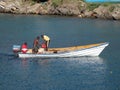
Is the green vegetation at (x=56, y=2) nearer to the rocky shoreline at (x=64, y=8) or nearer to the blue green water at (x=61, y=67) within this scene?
the rocky shoreline at (x=64, y=8)

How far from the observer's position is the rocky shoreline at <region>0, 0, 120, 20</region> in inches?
4683

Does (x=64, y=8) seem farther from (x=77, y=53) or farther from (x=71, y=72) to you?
(x=71, y=72)

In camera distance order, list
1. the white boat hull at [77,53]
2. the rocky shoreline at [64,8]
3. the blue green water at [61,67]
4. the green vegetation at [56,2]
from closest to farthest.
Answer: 1. the blue green water at [61,67]
2. the white boat hull at [77,53]
3. the rocky shoreline at [64,8]
4. the green vegetation at [56,2]

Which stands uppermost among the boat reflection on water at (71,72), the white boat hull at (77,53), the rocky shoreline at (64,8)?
the boat reflection on water at (71,72)

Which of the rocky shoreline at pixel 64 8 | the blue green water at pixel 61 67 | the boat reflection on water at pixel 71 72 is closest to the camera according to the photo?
the blue green water at pixel 61 67

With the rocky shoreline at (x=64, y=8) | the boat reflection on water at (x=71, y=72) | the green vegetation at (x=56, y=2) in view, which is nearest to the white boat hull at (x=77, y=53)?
the boat reflection on water at (x=71, y=72)

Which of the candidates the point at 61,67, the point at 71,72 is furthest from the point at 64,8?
the point at 71,72

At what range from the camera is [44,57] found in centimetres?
5706

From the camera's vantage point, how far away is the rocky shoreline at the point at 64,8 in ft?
390

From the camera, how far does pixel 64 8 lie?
401 feet

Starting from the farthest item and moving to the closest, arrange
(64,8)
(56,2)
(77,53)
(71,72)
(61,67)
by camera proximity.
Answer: (56,2) < (64,8) < (77,53) < (61,67) < (71,72)

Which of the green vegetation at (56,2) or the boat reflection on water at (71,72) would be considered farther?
the green vegetation at (56,2)

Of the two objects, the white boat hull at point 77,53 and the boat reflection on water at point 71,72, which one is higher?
the boat reflection on water at point 71,72

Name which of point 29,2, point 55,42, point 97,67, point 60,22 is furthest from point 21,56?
point 29,2
